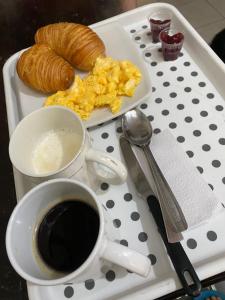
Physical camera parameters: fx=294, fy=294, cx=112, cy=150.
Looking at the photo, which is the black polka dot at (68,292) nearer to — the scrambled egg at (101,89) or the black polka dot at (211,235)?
the black polka dot at (211,235)

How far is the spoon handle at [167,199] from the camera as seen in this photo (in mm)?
431

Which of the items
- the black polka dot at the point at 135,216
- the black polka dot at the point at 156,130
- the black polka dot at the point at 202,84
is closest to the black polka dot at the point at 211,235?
the black polka dot at the point at 135,216

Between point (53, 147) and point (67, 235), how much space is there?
0.16m

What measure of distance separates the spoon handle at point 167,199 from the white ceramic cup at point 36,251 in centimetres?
9

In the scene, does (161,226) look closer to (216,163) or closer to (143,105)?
(216,163)

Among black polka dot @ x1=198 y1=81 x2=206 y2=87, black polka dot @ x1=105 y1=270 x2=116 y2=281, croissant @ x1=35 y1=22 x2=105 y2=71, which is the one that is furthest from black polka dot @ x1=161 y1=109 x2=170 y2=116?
black polka dot @ x1=105 y1=270 x2=116 y2=281

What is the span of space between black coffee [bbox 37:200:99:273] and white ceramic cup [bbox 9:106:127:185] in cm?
5

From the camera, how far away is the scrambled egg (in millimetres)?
618

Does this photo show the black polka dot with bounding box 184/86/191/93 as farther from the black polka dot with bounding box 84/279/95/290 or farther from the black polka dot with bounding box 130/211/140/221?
the black polka dot with bounding box 84/279/95/290

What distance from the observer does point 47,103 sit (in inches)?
25.2

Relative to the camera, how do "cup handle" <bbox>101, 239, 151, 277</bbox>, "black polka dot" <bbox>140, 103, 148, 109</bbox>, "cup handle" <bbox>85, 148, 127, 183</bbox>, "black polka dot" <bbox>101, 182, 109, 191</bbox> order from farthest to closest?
"black polka dot" <bbox>140, 103, 148, 109</bbox>, "black polka dot" <bbox>101, 182, 109, 191</bbox>, "cup handle" <bbox>85, 148, 127, 183</bbox>, "cup handle" <bbox>101, 239, 151, 277</bbox>

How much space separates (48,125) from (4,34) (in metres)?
0.92

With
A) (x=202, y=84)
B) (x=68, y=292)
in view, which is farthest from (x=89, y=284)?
(x=202, y=84)

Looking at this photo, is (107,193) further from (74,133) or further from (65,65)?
(65,65)
